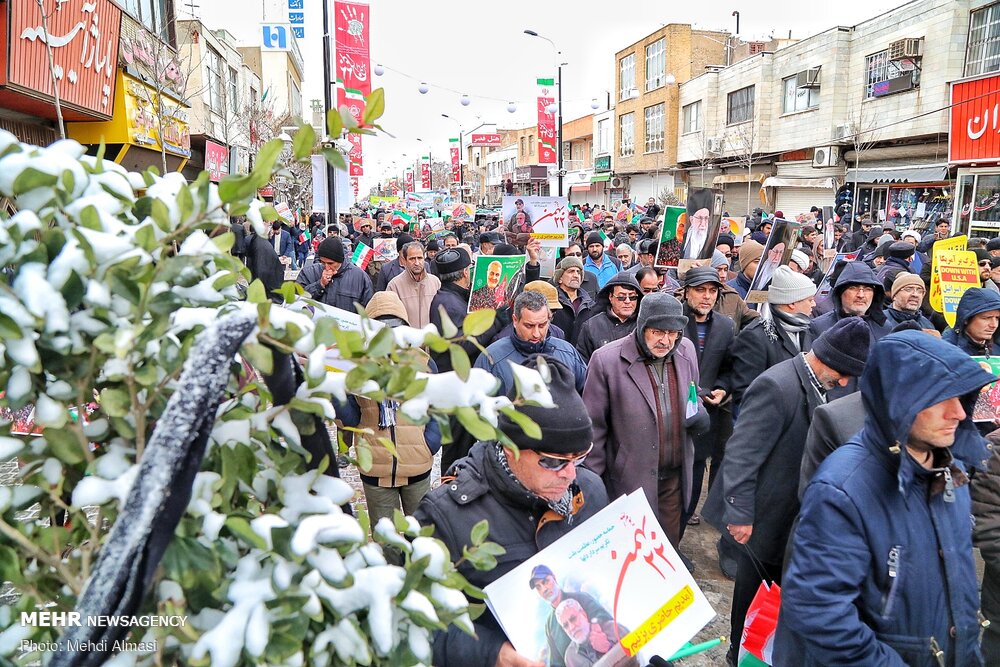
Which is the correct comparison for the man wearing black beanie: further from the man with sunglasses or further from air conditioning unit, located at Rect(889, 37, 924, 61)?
air conditioning unit, located at Rect(889, 37, 924, 61)

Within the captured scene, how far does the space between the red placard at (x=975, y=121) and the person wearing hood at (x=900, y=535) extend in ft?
55.5

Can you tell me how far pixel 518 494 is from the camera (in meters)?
2.13

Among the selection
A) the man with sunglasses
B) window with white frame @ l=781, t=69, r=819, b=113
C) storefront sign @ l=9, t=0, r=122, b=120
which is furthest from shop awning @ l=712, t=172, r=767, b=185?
the man with sunglasses

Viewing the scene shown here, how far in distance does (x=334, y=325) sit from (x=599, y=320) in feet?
15.1

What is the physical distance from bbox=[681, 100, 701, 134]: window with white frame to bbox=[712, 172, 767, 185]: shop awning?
3701 millimetres

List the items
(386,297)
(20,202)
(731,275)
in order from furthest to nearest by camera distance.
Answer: (731,275) < (386,297) < (20,202)

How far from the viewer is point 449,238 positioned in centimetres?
995

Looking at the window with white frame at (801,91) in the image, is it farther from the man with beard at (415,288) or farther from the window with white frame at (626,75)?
the man with beard at (415,288)

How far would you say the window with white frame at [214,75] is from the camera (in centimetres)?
2776

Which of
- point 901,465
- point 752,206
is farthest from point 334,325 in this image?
point 752,206

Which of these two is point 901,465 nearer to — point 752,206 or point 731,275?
point 731,275

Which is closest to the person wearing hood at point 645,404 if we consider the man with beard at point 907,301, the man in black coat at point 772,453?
the man in black coat at point 772,453

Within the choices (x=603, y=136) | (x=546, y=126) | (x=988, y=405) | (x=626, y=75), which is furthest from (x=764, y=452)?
(x=603, y=136)

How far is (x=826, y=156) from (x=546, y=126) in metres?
10.4
